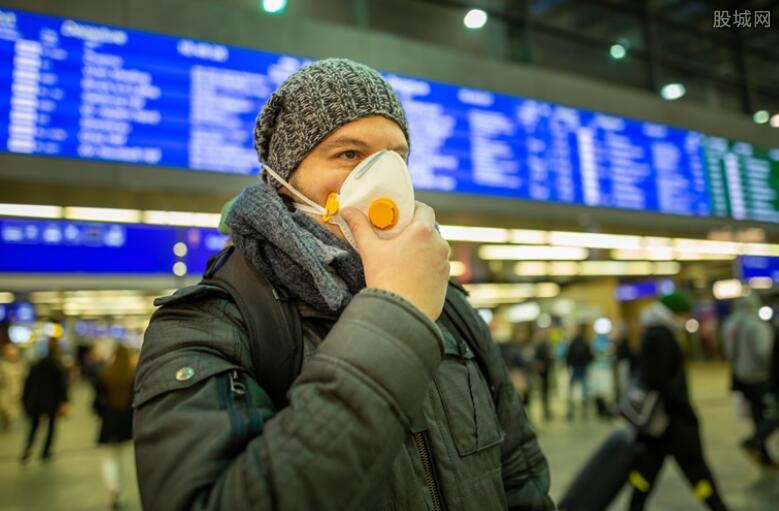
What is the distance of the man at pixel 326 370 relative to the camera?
2.25 ft

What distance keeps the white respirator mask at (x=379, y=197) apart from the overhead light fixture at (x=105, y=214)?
3386 mm

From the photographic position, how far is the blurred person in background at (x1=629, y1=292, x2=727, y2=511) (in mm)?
3500

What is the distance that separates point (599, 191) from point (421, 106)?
227 cm

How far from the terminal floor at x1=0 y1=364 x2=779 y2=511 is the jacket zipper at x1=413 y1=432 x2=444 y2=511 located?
13.5ft

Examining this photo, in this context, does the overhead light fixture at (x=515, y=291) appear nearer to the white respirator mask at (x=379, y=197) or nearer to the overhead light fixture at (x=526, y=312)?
the overhead light fixture at (x=526, y=312)

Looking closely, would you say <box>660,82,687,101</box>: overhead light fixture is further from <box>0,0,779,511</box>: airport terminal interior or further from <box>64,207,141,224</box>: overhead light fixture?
<box>64,207,141,224</box>: overhead light fixture

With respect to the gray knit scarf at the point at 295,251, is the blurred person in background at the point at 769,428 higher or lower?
lower

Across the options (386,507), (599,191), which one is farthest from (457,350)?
(599,191)

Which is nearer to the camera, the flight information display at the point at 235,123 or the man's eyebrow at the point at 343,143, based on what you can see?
the man's eyebrow at the point at 343,143

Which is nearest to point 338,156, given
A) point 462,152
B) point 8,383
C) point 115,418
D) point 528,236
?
point 462,152

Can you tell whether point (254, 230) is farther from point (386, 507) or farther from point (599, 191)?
point (599, 191)

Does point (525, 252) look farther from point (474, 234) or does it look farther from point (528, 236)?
point (474, 234)

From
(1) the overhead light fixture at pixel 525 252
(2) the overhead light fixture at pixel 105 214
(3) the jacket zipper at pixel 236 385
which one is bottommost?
(3) the jacket zipper at pixel 236 385

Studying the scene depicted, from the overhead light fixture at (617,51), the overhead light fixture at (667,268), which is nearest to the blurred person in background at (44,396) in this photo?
the overhead light fixture at (617,51)
